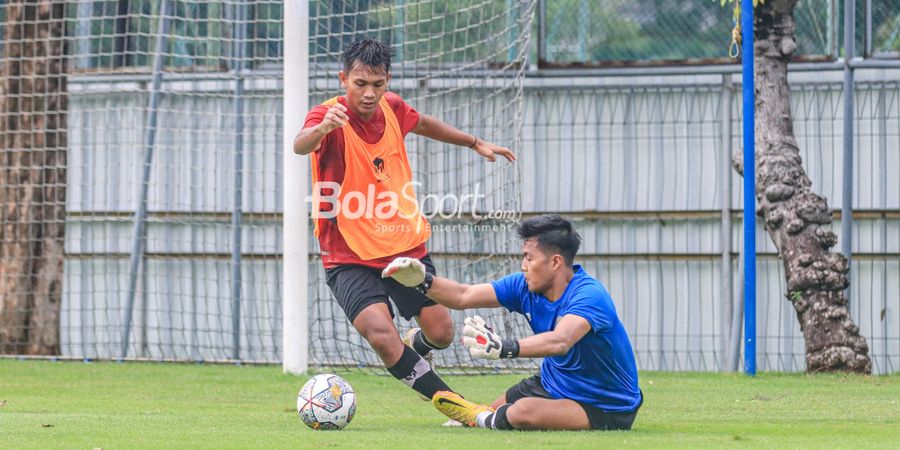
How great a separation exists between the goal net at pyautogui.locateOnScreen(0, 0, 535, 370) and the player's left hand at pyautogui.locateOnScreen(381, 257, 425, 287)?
4885 mm

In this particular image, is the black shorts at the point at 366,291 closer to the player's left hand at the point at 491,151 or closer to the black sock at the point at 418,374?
the black sock at the point at 418,374

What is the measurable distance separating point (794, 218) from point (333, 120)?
207 inches

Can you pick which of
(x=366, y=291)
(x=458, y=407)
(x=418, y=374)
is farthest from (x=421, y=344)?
(x=458, y=407)

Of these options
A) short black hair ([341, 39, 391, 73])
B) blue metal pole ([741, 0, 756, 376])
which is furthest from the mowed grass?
short black hair ([341, 39, 391, 73])

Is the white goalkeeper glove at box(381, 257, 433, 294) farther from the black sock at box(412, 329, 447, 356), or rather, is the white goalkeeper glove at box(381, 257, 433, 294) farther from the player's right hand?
the black sock at box(412, 329, 447, 356)

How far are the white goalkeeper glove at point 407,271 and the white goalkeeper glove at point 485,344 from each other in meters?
0.57

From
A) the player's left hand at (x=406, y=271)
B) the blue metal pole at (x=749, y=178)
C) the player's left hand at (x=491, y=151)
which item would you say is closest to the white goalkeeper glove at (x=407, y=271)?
the player's left hand at (x=406, y=271)

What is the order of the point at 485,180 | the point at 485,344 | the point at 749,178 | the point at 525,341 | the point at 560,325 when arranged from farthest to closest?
the point at 485,180 → the point at 749,178 → the point at 560,325 → the point at 525,341 → the point at 485,344

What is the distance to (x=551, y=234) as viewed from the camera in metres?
5.84

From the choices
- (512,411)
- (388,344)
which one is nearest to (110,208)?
(388,344)

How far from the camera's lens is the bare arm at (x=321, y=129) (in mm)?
6441

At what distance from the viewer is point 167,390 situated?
9078mm

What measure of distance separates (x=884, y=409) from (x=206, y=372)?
225 inches

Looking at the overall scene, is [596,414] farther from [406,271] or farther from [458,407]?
[406,271]
